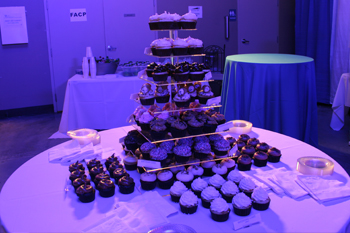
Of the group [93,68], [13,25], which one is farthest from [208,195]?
[13,25]

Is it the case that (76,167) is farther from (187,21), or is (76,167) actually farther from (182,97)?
(187,21)

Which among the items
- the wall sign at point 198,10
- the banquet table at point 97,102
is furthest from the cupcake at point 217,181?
the wall sign at point 198,10

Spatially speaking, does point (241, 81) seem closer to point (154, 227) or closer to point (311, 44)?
point (154, 227)

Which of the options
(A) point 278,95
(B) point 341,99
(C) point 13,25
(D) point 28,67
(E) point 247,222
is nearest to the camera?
(E) point 247,222

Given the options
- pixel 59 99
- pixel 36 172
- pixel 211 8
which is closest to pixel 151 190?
pixel 36 172

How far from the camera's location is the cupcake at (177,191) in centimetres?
134

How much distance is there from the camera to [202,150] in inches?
60.1

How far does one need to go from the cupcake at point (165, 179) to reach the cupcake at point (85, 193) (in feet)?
0.96

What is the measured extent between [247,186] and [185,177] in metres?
0.28

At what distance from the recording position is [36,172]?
1.66 metres

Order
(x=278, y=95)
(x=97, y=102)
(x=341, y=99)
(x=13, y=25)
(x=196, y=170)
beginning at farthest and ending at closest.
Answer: (x=13, y=25) < (x=97, y=102) < (x=341, y=99) < (x=278, y=95) < (x=196, y=170)

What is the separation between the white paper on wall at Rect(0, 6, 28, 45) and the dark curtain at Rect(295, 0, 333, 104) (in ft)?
16.0

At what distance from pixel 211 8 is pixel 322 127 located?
11.2ft

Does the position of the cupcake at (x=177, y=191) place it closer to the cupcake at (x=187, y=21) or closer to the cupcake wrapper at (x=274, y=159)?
the cupcake wrapper at (x=274, y=159)
